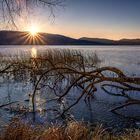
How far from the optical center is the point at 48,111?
8.60m

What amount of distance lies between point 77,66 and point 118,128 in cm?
1150

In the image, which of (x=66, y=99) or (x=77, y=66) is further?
(x=77, y=66)

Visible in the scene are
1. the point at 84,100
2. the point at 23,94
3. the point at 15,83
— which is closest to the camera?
the point at 84,100

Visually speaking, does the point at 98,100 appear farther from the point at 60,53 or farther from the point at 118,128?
the point at 60,53

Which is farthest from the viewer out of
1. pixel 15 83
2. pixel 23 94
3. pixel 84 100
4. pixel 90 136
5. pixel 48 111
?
pixel 15 83

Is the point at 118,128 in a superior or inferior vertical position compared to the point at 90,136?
inferior

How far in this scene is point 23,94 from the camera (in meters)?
10.9

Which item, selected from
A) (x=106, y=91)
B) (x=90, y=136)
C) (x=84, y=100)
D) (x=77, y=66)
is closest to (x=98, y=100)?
(x=84, y=100)

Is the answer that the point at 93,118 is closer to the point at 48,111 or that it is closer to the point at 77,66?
the point at 48,111

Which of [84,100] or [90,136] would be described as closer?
[90,136]

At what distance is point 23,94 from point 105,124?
170 inches

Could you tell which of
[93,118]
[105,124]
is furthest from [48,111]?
[105,124]

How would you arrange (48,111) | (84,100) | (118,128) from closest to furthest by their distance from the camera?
1. (118,128)
2. (48,111)
3. (84,100)

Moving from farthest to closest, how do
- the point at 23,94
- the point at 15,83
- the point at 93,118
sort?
1. the point at 15,83
2. the point at 23,94
3. the point at 93,118
